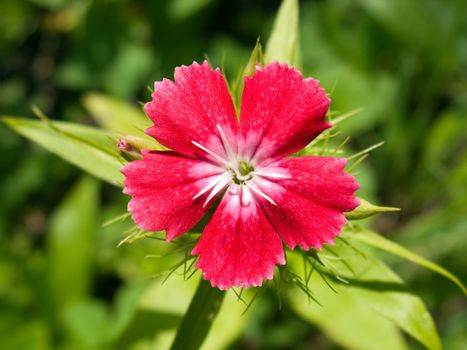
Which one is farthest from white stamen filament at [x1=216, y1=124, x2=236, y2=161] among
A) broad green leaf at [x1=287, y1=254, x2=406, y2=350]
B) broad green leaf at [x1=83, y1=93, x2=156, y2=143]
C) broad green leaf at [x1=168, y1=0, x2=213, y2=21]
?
broad green leaf at [x1=168, y1=0, x2=213, y2=21]

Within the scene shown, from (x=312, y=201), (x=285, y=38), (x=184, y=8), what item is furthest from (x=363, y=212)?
(x=184, y=8)

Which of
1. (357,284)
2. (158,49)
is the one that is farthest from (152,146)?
(158,49)

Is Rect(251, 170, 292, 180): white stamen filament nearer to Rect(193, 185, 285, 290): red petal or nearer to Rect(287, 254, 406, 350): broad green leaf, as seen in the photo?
Rect(193, 185, 285, 290): red petal

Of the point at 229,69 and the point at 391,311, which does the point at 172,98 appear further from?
the point at 229,69

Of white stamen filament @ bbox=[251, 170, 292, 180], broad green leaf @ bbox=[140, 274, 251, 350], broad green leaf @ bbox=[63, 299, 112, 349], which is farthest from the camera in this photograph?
broad green leaf @ bbox=[63, 299, 112, 349]

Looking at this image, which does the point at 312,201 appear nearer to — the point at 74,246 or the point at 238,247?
the point at 238,247

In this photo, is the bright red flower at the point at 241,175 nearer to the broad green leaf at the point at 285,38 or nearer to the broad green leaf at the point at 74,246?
the broad green leaf at the point at 285,38

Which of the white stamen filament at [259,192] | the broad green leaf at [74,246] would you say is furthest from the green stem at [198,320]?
the broad green leaf at [74,246]
